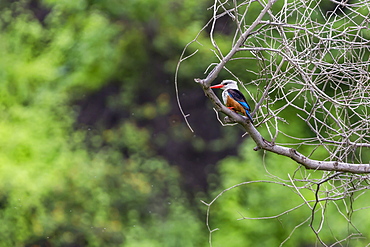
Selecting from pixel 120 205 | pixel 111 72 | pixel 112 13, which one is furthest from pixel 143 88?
pixel 120 205

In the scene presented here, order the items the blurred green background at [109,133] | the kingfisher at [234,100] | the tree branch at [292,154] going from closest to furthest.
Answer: the tree branch at [292,154], the kingfisher at [234,100], the blurred green background at [109,133]

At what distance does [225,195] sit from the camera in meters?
6.39

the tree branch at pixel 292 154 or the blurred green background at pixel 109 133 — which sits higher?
the tree branch at pixel 292 154

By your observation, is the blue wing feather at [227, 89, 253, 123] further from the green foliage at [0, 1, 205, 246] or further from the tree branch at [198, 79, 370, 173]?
the green foliage at [0, 1, 205, 246]

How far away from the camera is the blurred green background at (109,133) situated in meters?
6.77

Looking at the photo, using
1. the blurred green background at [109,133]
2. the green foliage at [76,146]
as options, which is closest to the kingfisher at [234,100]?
the blurred green background at [109,133]

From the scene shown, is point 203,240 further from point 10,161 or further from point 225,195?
point 10,161

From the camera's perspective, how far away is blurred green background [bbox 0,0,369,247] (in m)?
6.77

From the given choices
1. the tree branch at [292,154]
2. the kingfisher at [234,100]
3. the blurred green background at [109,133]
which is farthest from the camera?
the blurred green background at [109,133]

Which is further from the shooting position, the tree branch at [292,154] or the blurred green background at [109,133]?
the blurred green background at [109,133]

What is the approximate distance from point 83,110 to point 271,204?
2641 millimetres

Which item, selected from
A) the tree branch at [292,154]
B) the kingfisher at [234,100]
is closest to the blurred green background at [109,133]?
the kingfisher at [234,100]

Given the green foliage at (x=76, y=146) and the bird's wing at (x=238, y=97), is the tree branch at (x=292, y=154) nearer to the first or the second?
the bird's wing at (x=238, y=97)

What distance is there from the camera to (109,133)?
7.23 m
